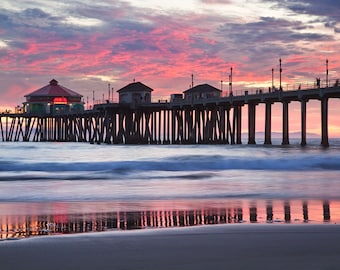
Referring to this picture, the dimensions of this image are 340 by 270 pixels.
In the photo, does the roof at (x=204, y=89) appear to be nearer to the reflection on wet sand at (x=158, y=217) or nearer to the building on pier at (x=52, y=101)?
the building on pier at (x=52, y=101)

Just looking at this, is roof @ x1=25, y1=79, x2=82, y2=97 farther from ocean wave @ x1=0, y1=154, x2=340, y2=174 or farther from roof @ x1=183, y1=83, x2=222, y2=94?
ocean wave @ x1=0, y1=154, x2=340, y2=174

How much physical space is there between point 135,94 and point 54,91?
41.4 metres

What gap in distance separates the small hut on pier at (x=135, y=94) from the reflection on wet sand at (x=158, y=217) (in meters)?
65.5

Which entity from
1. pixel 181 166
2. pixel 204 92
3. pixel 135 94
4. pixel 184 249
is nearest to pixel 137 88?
pixel 135 94

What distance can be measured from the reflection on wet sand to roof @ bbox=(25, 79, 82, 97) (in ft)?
338

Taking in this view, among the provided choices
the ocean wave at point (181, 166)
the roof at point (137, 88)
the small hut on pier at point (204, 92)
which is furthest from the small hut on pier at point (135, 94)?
the ocean wave at point (181, 166)

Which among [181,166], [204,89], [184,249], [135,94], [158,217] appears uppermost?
[204,89]

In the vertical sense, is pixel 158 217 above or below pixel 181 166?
above

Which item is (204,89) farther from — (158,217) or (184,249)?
(184,249)

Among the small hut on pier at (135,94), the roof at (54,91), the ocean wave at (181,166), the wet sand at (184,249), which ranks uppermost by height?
the roof at (54,91)

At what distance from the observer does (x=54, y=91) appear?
372 ft

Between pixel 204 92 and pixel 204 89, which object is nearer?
pixel 204 92

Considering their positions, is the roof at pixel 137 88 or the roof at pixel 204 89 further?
the roof at pixel 137 88

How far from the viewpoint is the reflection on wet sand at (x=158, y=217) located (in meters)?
8.01
